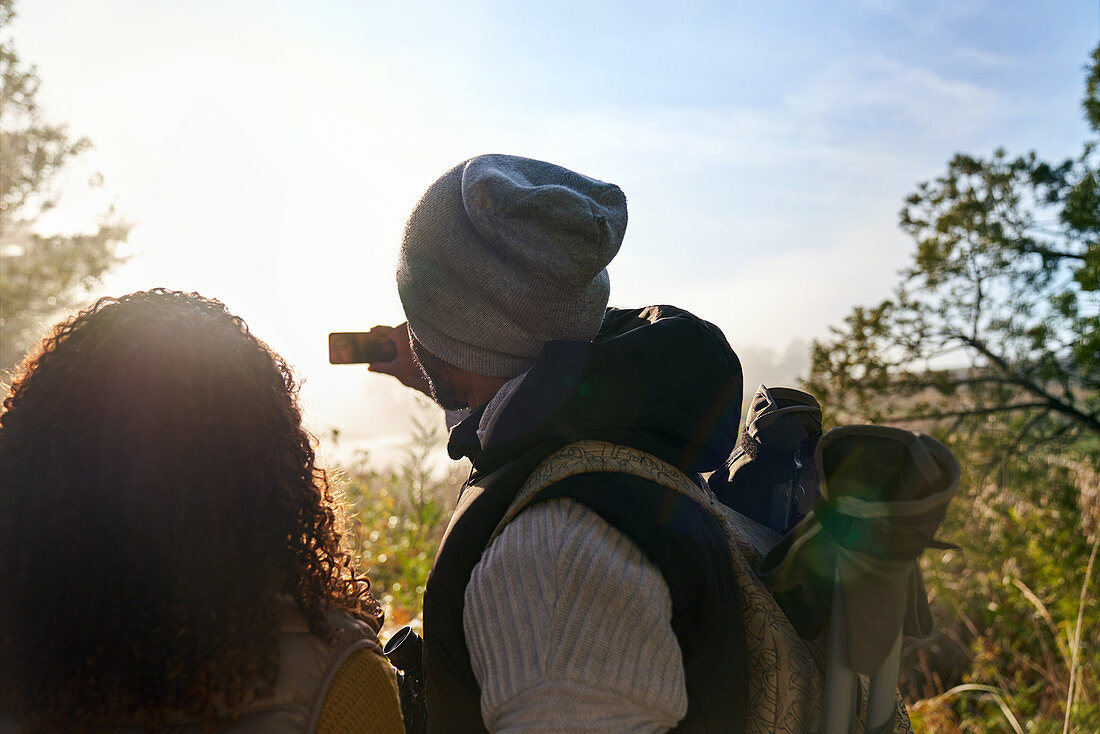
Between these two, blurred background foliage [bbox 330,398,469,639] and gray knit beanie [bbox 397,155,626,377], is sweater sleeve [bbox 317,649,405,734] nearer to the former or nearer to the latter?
gray knit beanie [bbox 397,155,626,377]

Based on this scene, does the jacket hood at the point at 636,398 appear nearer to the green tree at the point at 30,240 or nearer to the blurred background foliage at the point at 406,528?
the blurred background foliage at the point at 406,528

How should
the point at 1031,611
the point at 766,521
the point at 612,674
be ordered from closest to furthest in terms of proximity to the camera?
1. the point at 612,674
2. the point at 766,521
3. the point at 1031,611

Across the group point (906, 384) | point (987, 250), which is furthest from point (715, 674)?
point (987, 250)

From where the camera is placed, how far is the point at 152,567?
1.00 meters

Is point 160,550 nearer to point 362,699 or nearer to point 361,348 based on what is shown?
point 362,699

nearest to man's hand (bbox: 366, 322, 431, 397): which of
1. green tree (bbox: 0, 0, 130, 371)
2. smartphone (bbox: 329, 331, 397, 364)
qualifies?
smartphone (bbox: 329, 331, 397, 364)

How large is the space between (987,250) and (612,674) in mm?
6667

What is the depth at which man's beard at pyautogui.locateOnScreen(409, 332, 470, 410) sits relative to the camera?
1.31m

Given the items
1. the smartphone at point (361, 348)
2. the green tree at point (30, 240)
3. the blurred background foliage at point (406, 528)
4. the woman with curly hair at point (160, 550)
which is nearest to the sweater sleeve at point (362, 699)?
the woman with curly hair at point (160, 550)

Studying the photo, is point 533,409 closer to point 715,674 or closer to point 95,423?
point 715,674

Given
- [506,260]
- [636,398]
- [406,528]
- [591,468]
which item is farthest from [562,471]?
[406,528]

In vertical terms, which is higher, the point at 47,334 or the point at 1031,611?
the point at 47,334

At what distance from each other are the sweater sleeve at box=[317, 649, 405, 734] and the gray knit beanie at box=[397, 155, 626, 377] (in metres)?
0.51

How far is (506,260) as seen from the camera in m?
1.19
